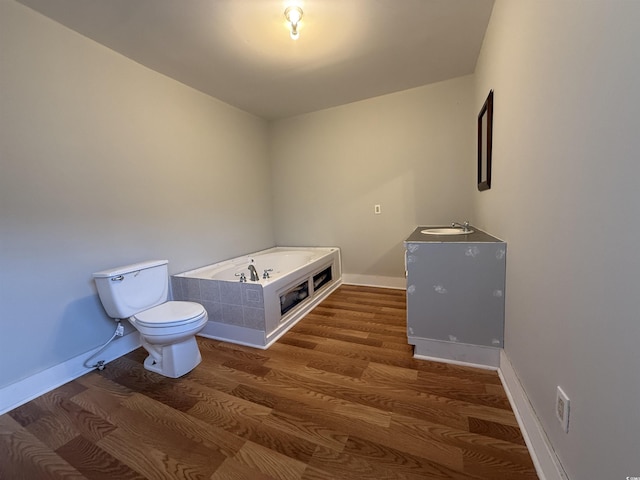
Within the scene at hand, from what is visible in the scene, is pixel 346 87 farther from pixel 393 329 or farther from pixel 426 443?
pixel 426 443

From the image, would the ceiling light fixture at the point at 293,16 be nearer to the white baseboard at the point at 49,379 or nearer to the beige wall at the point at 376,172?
the beige wall at the point at 376,172

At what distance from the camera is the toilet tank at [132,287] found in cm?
181

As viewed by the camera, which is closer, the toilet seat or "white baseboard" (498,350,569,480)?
"white baseboard" (498,350,569,480)

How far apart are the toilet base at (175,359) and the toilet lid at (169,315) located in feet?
0.64

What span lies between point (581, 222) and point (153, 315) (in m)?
2.24

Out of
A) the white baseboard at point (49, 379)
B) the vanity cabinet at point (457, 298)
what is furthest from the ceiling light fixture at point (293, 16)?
the white baseboard at point (49, 379)

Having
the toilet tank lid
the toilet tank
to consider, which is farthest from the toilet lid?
the toilet tank lid

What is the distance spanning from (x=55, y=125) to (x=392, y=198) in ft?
9.99

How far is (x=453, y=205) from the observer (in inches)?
116

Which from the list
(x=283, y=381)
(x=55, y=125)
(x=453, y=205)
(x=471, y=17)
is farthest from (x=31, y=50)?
(x=453, y=205)

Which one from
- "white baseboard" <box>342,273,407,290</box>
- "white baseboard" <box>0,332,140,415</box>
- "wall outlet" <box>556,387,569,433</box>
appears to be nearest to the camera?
"wall outlet" <box>556,387,569,433</box>

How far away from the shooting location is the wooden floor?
3.61ft

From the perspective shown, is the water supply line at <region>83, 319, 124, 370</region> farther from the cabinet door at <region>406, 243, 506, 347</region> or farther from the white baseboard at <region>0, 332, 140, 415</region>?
the cabinet door at <region>406, 243, 506, 347</region>

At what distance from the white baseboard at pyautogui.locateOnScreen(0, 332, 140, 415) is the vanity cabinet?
2256 millimetres
